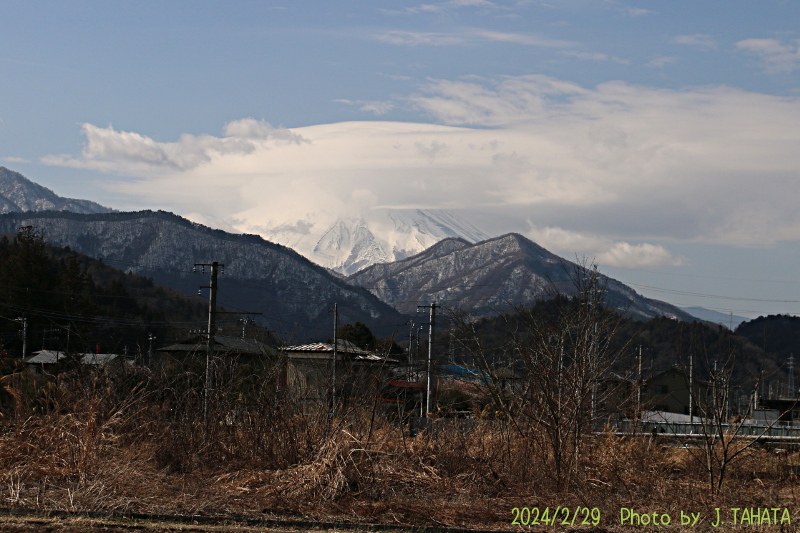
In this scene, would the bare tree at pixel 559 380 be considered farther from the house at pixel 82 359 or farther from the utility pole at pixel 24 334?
the utility pole at pixel 24 334

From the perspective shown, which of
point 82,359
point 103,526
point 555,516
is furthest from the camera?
point 82,359

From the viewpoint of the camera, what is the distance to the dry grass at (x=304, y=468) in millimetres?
9062

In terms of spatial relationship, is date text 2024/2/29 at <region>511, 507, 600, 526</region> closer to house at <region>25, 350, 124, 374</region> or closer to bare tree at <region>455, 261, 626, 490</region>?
bare tree at <region>455, 261, 626, 490</region>

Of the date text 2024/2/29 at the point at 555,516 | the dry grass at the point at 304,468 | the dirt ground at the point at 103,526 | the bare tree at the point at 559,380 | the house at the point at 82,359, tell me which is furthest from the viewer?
the house at the point at 82,359

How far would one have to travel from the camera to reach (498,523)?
28.6ft

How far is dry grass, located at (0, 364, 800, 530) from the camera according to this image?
906 cm

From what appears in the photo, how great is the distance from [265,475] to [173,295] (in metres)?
137

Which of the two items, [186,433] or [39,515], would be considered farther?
[186,433]

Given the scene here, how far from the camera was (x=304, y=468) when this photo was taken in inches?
386

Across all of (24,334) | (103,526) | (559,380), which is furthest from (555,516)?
(24,334)

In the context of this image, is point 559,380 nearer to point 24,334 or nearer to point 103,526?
point 103,526

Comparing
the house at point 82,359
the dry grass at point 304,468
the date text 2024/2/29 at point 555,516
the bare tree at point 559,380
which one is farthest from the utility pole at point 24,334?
the date text 2024/2/29 at point 555,516

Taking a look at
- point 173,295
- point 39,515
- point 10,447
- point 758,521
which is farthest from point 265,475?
point 173,295

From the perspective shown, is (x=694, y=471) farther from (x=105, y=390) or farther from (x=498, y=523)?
(x=105, y=390)
